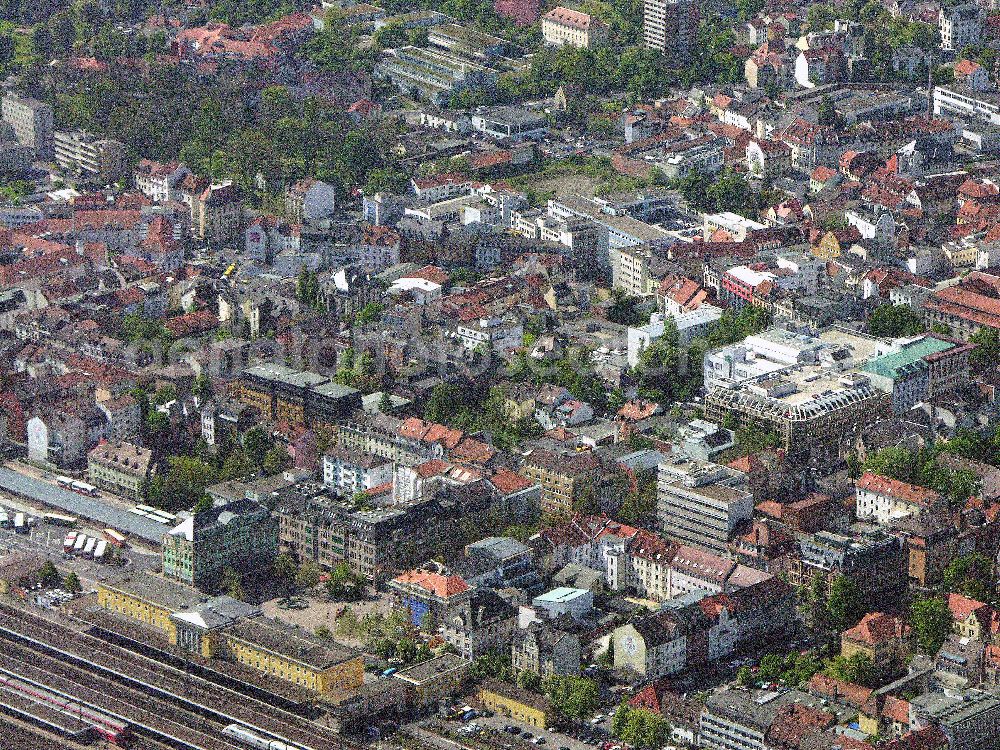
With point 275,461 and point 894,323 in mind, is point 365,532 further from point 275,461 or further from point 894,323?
point 894,323

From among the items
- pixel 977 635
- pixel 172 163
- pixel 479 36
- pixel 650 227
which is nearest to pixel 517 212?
pixel 650 227

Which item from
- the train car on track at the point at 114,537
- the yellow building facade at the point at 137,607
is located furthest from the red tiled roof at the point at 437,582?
the train car on track at the point at 114,537

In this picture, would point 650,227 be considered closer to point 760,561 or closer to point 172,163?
point 172,163

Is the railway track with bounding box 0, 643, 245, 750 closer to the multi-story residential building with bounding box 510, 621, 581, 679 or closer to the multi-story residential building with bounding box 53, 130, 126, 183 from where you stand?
the multi-story residential building with bounding box 510, 621, 581, 679

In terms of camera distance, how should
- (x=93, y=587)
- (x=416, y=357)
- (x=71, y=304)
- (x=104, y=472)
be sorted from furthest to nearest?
(x=71, y=304) < (x=416, y=357) < (x=104, y=472) < (x=93, y=587)

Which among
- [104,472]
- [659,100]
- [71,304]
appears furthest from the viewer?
[659,100]

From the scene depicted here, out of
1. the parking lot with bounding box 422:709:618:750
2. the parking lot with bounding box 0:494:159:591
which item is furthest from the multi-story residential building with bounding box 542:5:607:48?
the parking lot with bounding box 422:709:618:750

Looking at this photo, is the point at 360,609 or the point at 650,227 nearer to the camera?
the point at 360,609
